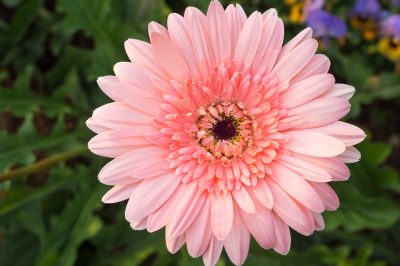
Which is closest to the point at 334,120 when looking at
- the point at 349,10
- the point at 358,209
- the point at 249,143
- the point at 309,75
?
the point at 309,75

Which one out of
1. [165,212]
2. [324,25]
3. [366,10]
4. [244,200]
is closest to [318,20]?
[324,25]

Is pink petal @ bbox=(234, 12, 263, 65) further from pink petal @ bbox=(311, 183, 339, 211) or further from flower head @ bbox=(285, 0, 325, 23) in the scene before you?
flower head @ bbox=(285, 0, 325, 23)

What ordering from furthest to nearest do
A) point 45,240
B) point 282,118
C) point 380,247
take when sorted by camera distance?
point 380,247, point 45,240, point 282,118

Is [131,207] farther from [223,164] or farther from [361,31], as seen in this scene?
[361,31]

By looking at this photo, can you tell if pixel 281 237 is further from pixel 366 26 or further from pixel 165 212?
pixel 366 26

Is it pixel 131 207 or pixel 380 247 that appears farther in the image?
pixel 380 247

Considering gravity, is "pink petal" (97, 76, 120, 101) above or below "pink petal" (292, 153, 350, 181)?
above

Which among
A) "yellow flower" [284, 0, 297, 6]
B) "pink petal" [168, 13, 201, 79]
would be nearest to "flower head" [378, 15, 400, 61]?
"yellow flower" [284, 0, 297, 6]
